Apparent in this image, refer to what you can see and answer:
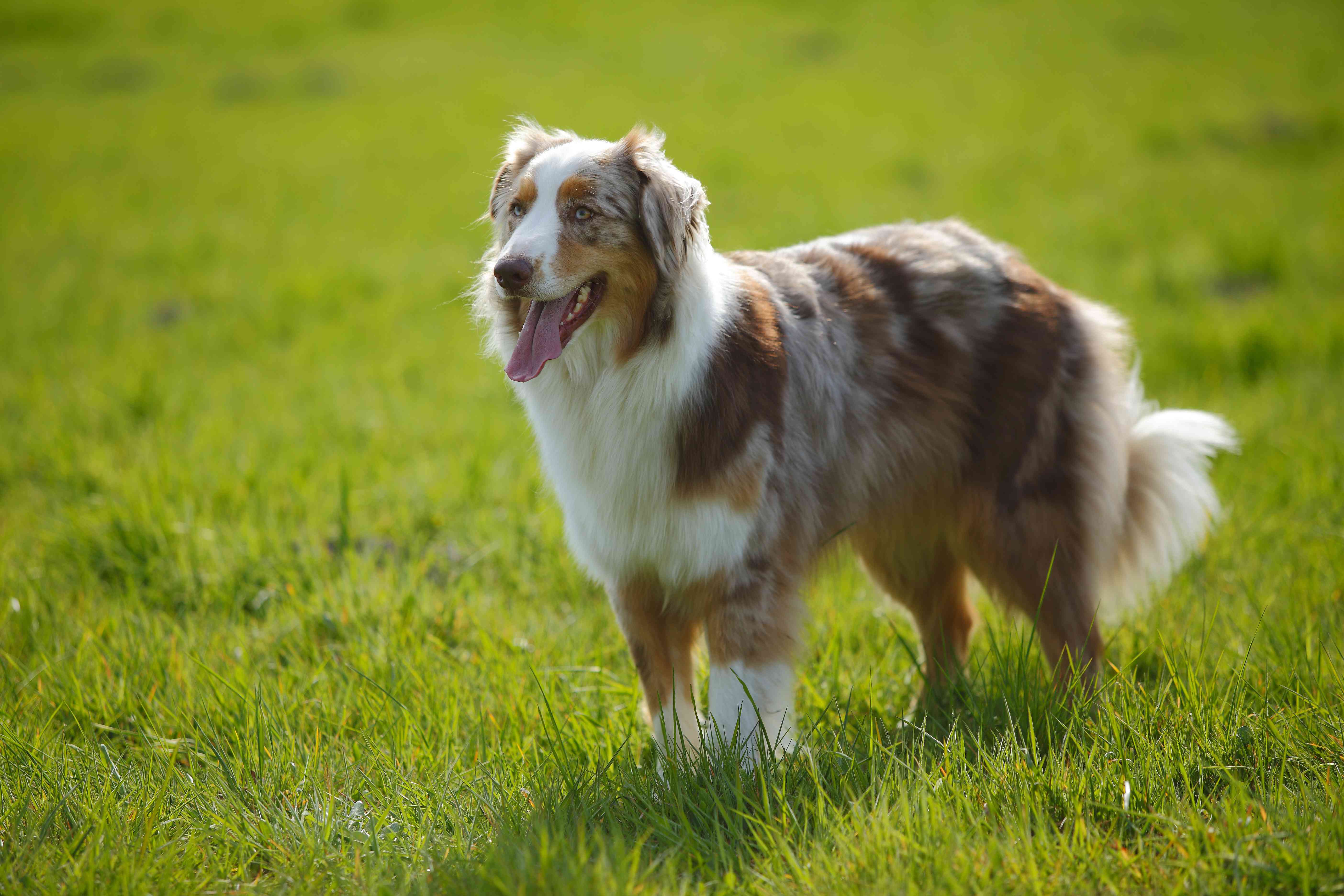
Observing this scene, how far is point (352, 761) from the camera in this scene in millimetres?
2947

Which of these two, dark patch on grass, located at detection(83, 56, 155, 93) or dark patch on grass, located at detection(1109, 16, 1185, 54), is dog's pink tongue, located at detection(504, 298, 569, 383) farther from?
dark patch on grass, located at detection(83, 56, 155, 93)

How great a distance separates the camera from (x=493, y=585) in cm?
430

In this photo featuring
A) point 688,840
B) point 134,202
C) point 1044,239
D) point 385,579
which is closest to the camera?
point 688,840

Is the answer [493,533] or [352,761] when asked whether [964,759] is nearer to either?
[352,761]

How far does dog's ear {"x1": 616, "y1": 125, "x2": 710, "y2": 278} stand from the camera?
2.84 meters

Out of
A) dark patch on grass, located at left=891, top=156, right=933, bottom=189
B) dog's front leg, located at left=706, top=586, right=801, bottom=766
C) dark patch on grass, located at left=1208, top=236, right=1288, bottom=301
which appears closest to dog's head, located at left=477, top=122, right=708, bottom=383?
dog's front leg, located at left=706, top=586, right=801, bottom=766

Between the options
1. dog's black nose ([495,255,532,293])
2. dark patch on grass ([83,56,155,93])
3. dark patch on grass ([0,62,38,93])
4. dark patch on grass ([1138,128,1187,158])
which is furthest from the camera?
dark patch on grass ([83,56,155,93])

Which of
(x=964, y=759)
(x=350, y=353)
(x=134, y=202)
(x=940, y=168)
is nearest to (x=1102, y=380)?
(x=964, y=759)

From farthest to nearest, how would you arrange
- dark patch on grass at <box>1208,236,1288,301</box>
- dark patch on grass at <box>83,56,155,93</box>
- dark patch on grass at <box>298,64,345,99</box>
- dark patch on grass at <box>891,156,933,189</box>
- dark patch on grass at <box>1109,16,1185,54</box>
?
dark patch on grass at <box>83,56,155,93</box>
dark patch on grass at <box>1109,16,1185,54</box>
dark patch on grass at <box>298,64,345,99</box>
dark patch on grass at <box>891,156,933,189</box>
dark patch on grass at <box>1208,236,1288,301</box>

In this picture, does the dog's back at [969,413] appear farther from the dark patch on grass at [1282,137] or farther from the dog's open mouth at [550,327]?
the dark patch on grass at [1282,137]

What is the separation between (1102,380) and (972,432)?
527 millimetres

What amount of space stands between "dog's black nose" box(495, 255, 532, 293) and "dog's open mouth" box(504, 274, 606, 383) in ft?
0.45

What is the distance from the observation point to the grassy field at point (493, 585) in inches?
96.5

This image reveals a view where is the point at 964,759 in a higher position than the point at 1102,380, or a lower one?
lower
